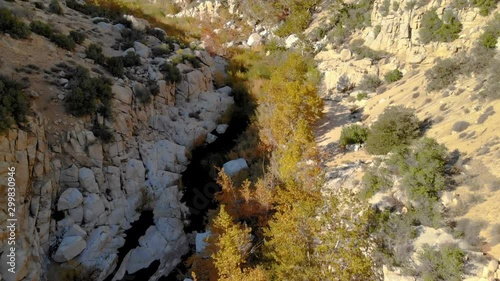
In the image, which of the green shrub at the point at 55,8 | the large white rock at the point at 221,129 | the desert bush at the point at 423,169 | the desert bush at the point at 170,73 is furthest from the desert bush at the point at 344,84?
the green shrub at the point at 55,8

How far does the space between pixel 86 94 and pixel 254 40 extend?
23128mm

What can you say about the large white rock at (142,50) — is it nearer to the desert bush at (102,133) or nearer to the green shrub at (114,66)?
the green shrub at (114,66)

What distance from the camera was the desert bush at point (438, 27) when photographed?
75.2 feet

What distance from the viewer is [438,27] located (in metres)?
23.9

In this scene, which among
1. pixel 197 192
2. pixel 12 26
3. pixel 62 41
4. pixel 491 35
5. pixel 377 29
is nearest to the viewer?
pixel 491 35

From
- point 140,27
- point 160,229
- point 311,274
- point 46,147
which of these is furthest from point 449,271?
point 140,27

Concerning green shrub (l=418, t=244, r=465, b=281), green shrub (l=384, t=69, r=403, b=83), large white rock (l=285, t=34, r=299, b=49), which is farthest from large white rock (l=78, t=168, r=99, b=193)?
large white rock (l=285, t=34, r=299, b=49)

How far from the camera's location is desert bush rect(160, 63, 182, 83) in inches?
1048

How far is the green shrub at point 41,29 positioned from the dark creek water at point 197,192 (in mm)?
12947

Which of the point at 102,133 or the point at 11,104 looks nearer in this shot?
the point at 11,104

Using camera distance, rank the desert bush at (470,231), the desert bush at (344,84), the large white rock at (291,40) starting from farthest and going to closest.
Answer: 1. the large white rock at (291,40)
2. the desert bush at (344,84)
3. the desert bush at (470,231)

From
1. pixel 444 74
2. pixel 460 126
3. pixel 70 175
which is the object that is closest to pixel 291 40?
pixel 444 74

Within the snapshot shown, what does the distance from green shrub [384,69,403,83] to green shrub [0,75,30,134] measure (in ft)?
73.3

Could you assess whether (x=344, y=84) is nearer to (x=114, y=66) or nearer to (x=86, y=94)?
(x=114, y=66)
